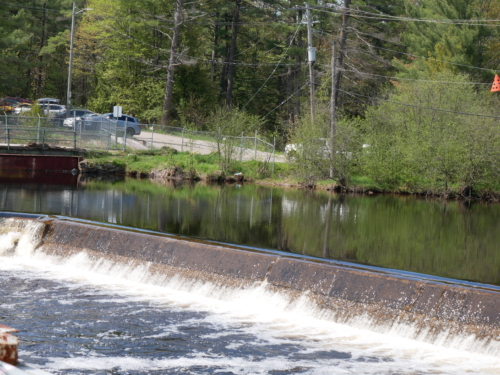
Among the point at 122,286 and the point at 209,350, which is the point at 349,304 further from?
the point at 122,286

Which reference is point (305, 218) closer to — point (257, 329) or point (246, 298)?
point (246, 298)

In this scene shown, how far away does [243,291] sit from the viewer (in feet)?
36.0

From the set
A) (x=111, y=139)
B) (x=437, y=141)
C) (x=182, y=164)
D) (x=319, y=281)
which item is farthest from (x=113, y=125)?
(x=319, y=281)

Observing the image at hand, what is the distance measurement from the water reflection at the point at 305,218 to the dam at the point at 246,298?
119 mm

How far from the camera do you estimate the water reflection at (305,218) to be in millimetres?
14078

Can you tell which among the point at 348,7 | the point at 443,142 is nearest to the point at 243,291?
the point at 443,142

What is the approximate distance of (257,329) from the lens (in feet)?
30.9

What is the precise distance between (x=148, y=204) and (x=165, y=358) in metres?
14.4

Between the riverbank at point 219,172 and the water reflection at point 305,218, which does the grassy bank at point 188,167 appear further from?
the water reflection at point 305,218

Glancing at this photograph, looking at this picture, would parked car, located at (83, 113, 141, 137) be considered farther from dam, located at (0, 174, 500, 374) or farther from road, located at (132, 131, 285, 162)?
dam, located at (0, 174, 500, 374)

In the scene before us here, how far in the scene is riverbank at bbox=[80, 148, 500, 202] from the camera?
33062mm

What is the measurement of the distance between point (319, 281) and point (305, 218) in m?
9.80

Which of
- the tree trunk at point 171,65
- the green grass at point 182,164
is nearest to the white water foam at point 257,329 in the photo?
the green grass at point 182,164

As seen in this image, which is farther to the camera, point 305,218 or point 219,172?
point 219,172
